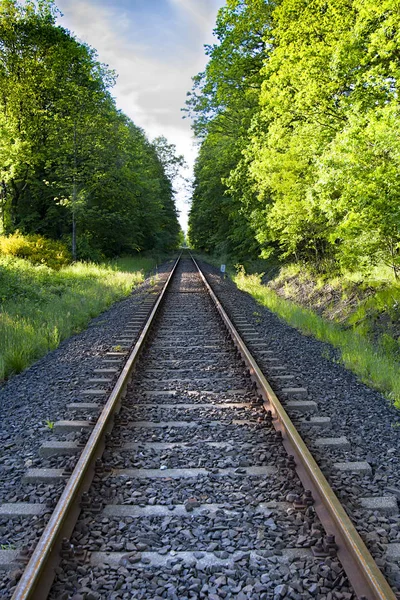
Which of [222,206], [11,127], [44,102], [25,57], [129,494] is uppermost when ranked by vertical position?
[25,57]

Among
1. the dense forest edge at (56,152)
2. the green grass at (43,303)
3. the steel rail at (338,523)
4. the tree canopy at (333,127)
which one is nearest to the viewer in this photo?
the steel rail at (338,523)

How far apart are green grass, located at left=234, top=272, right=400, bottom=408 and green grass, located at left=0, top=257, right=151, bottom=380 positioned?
5.07 meters

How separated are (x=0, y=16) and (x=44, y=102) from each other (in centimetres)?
420

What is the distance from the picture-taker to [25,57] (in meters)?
22.6

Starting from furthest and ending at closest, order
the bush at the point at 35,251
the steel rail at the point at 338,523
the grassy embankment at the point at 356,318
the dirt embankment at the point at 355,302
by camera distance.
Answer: the bush at the point at 35,251
the dirt embankment at the point at 355,302
the grassy embankment at the point at 356,318
the steel rail at the point at 338,523

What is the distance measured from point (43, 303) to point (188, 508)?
374 inches

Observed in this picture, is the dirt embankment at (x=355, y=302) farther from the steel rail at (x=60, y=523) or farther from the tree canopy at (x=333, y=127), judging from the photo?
the steel rail at (x=60, y=523)

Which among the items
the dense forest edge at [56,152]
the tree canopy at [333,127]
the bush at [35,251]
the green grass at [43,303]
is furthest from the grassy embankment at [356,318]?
the bush at [35,251]

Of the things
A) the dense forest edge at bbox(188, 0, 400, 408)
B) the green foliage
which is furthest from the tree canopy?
the green foliage

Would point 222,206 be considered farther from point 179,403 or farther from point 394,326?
point 179,403

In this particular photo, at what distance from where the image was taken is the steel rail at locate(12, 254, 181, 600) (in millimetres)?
2238

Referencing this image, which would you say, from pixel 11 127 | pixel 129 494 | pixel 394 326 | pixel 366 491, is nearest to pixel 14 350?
pixel 129 494

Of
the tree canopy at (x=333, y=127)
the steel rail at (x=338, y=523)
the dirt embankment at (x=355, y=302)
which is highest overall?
the tree canopy at (x=333, y=127)

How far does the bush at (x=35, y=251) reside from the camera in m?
18.8
